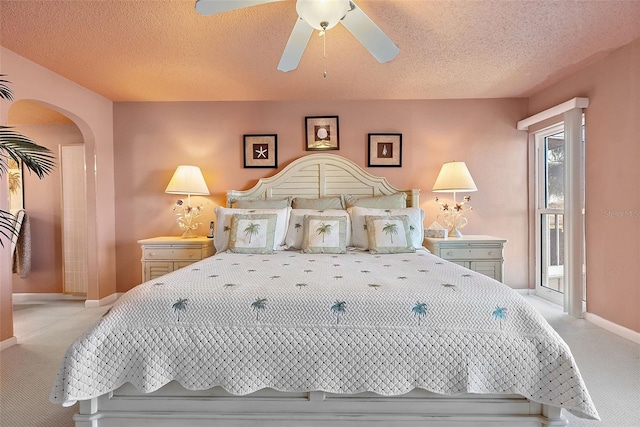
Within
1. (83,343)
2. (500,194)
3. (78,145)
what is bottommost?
(83,343)

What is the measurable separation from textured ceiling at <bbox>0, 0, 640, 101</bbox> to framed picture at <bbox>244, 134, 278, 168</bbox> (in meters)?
0.53

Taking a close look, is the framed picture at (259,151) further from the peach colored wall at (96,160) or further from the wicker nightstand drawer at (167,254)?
the peach colored wall at (96,160)

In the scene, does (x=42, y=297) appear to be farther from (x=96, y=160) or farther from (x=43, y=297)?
(x=96, y=160)

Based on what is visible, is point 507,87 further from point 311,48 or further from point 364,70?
point 311,48

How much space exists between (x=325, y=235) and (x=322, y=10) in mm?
1660

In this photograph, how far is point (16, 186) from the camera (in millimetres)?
3859

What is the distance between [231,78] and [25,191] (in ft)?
10.4

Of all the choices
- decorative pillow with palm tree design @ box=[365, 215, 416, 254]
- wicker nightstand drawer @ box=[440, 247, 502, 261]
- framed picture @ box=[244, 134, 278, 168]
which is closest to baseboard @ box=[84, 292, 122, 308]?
framed picture @ box=[244, 134, 278, 168]

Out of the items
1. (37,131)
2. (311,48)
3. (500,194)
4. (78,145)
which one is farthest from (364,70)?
(37,131)

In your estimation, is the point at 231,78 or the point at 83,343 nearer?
the point at 83,343

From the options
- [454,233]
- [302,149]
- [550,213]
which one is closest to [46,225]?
[302,149]

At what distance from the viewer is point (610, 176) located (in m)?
2.70

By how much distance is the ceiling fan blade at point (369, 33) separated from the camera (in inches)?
66.3

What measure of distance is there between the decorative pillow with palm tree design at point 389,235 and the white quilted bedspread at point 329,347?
1.13 metres
